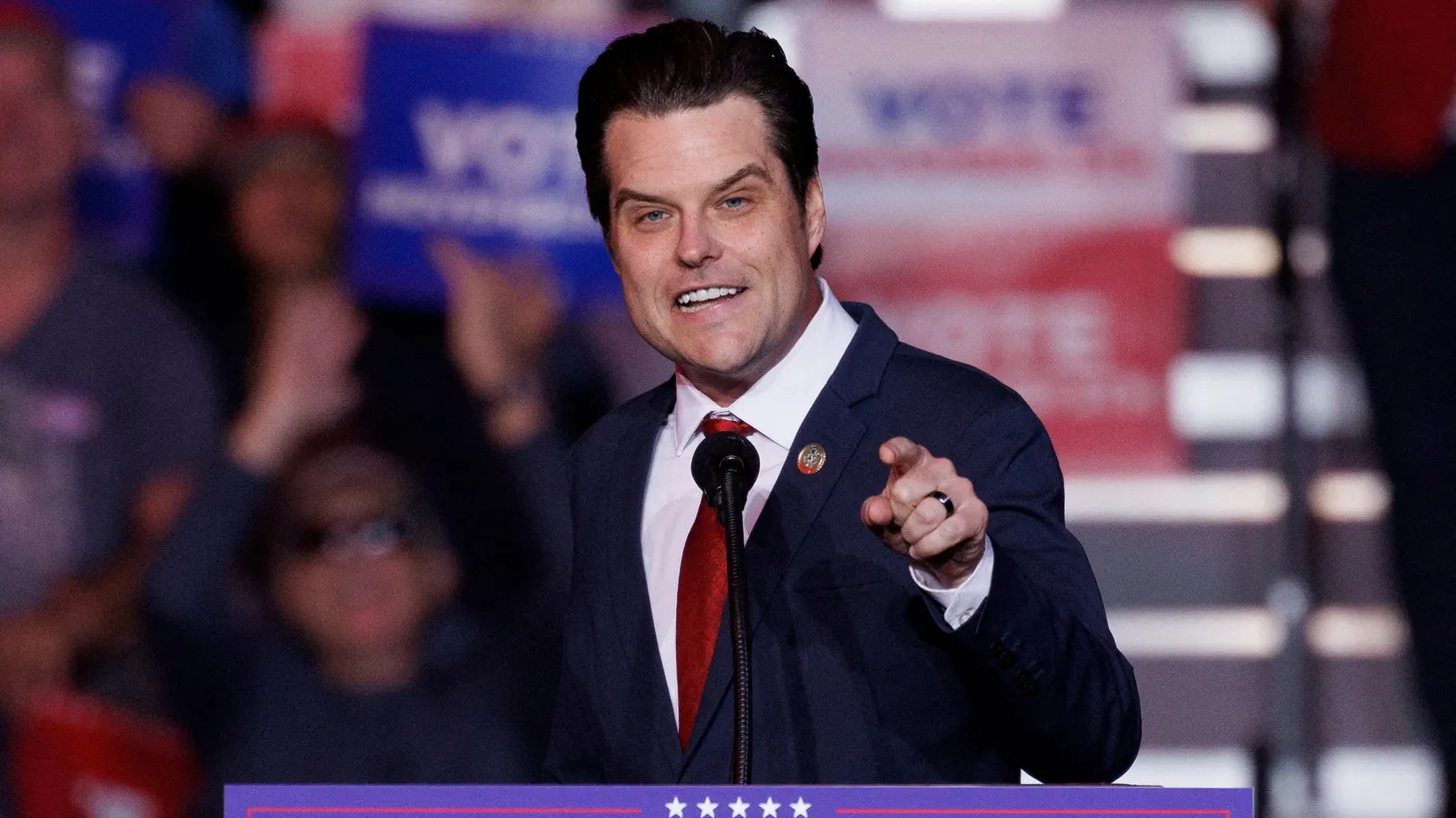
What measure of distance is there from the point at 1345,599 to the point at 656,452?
2.82 meters

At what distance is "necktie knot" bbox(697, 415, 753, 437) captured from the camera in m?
1.65

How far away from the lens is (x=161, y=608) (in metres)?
3.88

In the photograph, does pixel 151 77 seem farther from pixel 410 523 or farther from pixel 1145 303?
pixel 1145 303

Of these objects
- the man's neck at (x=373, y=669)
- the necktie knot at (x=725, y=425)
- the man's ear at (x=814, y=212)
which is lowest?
the man's neck at (x=373, y=669)

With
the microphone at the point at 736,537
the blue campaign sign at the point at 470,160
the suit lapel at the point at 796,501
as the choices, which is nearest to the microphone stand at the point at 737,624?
the microphone at the point at 736,537

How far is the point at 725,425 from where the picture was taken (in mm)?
1658

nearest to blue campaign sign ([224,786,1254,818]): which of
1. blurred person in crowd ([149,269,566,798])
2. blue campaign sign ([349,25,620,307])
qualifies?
blurred person in crowd ([149,269,566,798])

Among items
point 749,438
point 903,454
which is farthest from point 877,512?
point 749,438

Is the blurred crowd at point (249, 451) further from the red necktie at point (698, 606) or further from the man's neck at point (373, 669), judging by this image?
the red necktie at point (698, 606)

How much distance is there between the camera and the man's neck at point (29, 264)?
3941 mm

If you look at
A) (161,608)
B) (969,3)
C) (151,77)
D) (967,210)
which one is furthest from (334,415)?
(969,3)

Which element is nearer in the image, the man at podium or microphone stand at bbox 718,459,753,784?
microphone stand at bbox 718,459,753,784

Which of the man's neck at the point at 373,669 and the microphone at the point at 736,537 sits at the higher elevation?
the microphone at the point at 736,537

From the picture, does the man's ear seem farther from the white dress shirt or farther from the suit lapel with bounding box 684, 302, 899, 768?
the suit lapel with bounding box 684, 302, 899, 768
